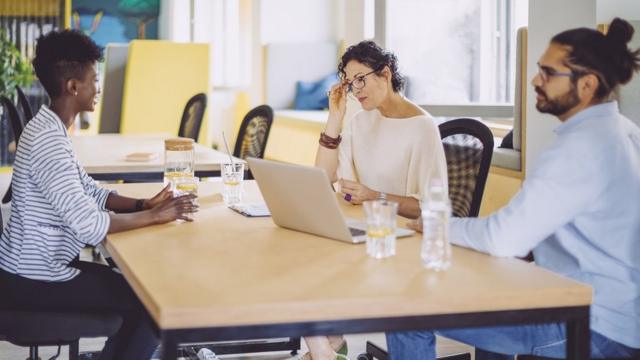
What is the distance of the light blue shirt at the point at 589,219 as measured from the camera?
5.91 ft

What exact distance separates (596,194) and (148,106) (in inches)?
233

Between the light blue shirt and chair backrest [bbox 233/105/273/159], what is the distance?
2.53m

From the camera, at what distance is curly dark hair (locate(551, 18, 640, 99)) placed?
191 cm

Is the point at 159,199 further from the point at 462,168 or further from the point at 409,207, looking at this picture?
the point at 462,168

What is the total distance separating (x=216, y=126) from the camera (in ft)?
39.5

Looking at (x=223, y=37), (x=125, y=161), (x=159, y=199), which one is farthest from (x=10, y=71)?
(x=159, y=199)

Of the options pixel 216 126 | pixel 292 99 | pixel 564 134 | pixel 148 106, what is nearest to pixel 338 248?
pixel 564 134

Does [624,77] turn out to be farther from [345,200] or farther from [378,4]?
[378,4]

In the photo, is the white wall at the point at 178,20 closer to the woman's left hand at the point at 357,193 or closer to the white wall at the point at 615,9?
the white wall at the point at 615,9

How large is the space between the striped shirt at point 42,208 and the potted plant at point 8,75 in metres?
7.06

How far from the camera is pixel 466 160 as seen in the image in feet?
9.46

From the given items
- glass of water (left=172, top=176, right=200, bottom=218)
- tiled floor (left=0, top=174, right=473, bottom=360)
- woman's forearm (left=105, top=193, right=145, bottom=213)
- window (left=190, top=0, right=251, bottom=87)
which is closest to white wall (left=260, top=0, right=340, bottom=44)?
window (left=190, top=0, right=251, bottom=87)

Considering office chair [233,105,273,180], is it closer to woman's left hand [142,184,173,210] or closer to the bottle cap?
the bottle cap

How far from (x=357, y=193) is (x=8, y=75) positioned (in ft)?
24.1
